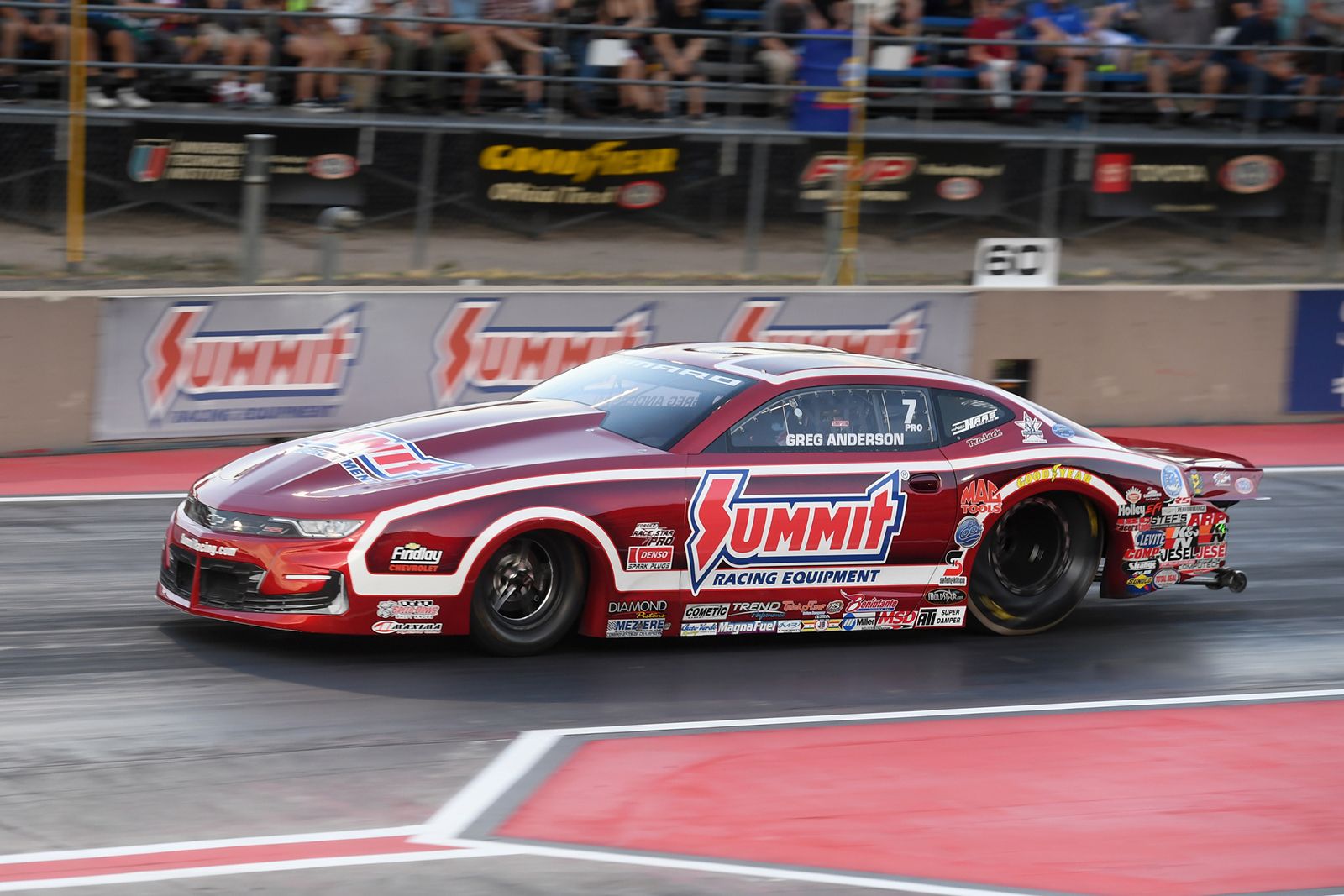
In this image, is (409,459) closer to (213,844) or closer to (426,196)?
(213,844)

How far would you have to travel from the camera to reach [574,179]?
53.0 ft

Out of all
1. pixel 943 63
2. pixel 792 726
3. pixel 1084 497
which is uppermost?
pixel 943 63

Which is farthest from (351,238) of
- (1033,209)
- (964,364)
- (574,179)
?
(1033,209)

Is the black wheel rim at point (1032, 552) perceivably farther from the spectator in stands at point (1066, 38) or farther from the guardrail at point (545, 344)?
the spectator in stands at point (1066, 38)

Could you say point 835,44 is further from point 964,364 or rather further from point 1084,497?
point 1084,497

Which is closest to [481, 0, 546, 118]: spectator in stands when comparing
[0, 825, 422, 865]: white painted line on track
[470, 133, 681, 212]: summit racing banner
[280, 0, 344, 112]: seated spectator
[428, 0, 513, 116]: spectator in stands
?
[428, 0, 513, 116]: spectator in stands

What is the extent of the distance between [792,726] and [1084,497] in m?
2.49

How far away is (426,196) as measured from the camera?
15.3 m

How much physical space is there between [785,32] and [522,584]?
11567mm

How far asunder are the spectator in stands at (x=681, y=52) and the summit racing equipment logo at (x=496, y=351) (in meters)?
4.13

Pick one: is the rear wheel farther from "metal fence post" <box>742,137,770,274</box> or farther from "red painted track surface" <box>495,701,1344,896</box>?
"metal fence post" <box>742,137,770,274</box>

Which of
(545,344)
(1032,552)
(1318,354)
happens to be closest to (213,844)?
(1032,552)

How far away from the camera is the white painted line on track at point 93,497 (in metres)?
11.4

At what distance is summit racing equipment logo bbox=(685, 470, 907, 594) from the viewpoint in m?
8.04
